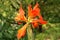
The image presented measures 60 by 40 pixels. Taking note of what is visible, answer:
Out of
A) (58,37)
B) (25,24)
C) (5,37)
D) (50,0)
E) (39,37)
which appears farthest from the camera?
(50,0)

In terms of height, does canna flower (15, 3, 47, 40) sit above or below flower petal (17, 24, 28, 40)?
above

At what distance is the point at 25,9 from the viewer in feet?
7.10

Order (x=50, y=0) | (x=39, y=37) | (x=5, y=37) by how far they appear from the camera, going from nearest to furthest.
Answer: (x=5, y=37), (x=39, y=37), (x=50, y=0)

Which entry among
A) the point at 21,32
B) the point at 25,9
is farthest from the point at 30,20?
the point at 25,9

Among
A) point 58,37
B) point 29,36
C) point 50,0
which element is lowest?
point 58,37

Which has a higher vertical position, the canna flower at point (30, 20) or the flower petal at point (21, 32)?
the canna flower at point (30, 20)

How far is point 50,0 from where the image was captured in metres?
2.46

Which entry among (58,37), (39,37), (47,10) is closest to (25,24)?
(39,37)

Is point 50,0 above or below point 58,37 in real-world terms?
above

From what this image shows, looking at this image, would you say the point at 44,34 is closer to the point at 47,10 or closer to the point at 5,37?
the point at 47,10

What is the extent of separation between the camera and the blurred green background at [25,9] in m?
1.30

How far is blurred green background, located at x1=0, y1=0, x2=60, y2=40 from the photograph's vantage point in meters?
1.30

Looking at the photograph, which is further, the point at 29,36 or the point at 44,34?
the point at 44,34

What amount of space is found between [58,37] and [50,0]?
53cm
